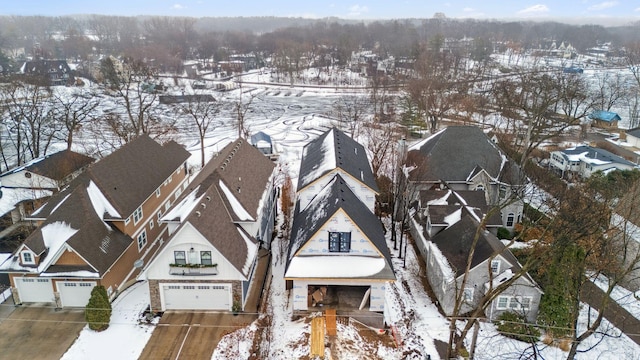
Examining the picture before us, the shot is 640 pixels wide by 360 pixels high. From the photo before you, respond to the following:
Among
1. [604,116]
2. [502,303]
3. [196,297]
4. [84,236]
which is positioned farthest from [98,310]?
[604,116]

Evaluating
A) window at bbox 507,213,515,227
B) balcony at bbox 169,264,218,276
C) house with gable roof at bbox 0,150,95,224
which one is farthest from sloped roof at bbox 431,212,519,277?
house with gable roof at bbox 0,150,95,224

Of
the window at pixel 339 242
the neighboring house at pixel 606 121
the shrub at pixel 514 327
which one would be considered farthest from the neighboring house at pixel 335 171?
the neighboring house at pixel 606 121

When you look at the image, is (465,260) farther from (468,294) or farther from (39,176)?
(39,176)

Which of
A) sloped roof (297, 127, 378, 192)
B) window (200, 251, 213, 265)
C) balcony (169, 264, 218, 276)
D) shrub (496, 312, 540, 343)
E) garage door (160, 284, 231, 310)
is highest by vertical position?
sloped roof (297, 127, 378, 192)

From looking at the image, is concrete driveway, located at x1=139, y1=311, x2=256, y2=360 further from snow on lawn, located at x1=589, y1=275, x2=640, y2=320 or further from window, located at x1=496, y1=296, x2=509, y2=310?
snow on lawn, located at x1=589, y1=275, x2=640, y2=320

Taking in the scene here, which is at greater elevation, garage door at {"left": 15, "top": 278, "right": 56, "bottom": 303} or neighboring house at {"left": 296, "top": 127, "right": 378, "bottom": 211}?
neighboring house at {"left": 296, "top": 127, "right": 378, "bottom": 211}

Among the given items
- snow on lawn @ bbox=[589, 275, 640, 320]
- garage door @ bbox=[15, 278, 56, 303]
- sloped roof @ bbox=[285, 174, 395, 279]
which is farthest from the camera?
snow on lawn @ bbox=[589, 275, 640, 320]

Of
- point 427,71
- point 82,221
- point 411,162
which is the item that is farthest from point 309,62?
point 82,221
